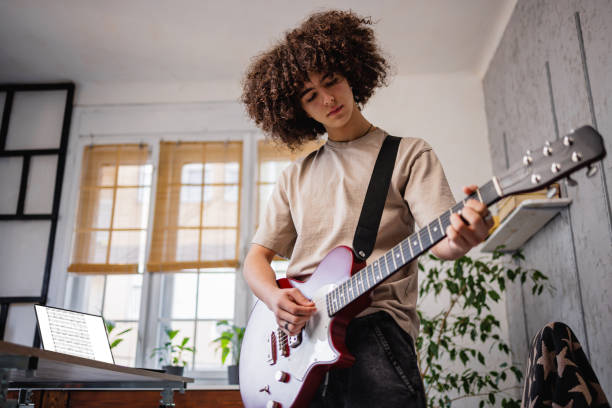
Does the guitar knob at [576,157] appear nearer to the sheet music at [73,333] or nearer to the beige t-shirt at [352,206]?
the beige t-shirt at [352,206]

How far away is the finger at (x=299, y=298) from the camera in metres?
1.23

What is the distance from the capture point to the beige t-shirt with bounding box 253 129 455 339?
1.15 metres

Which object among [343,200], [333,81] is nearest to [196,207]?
[333,81]

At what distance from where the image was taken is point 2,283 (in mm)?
3697

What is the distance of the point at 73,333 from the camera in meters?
1.81

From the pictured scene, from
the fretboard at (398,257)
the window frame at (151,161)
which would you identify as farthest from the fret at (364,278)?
the window frame at (151,161)

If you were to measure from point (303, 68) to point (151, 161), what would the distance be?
2722 mm

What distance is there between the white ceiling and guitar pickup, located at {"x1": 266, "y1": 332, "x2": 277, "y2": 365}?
8.24 ft

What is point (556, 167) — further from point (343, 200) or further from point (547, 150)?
point (343, 200)

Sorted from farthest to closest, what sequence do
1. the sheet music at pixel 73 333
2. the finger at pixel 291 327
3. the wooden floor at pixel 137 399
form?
the wooden floor at pixel 137 399
the sheet music at pixel 73 333
the finger at pixel 291 327

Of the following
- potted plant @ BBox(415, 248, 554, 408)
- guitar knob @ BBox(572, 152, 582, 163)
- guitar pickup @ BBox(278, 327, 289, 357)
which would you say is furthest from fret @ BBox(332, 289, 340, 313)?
potted plant @ BBox(415, 248, 554, 408)

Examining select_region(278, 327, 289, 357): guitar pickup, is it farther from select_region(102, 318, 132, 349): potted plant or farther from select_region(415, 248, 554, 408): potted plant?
select_region(102, 318, 132, 349): potted plant

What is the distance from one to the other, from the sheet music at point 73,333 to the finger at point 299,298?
874 millimetres

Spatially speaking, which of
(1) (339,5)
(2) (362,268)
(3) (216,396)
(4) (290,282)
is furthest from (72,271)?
(2) (362,268)
